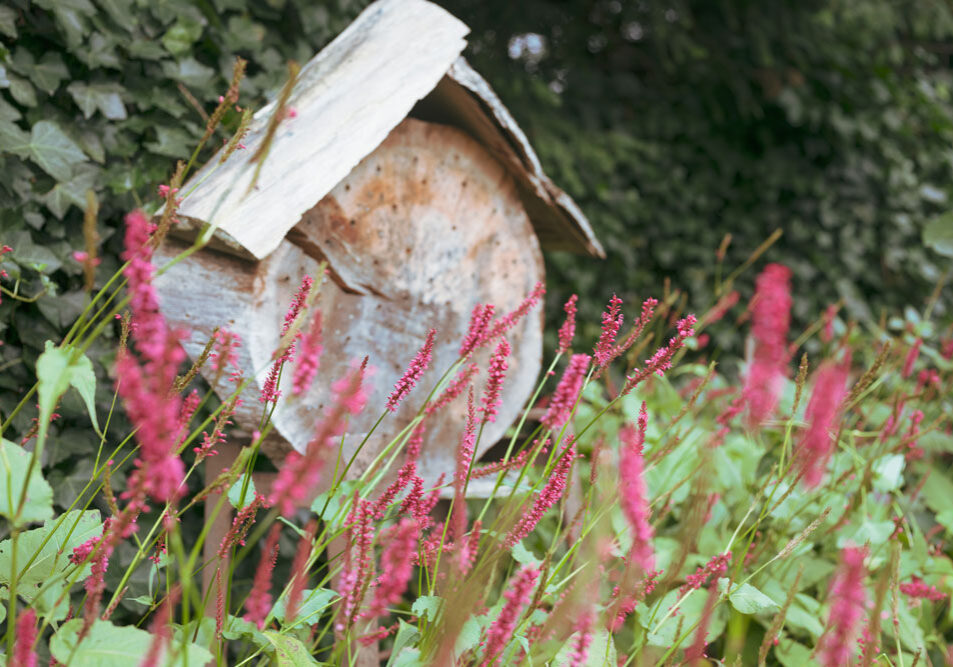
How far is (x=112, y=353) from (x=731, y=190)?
333 centimetres

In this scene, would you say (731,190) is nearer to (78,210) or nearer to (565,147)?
(565,147)

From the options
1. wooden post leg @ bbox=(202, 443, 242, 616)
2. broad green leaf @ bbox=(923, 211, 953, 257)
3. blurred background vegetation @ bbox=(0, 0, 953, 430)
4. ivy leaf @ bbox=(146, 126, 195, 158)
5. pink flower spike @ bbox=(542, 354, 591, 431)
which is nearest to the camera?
pink flower spike @ bbox=(542, 354, 591, 431)

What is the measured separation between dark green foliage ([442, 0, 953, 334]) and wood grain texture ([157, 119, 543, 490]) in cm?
153

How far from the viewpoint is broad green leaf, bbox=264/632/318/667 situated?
3.39ft

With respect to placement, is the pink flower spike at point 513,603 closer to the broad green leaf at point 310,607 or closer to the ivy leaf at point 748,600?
the broad green leaf at point 310,607

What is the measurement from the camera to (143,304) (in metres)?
0.75

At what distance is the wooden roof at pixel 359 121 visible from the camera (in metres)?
1.61

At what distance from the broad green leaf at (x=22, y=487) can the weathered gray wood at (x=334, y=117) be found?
681 millimetres

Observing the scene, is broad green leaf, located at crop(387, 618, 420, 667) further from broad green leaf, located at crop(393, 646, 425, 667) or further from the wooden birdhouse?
the wooden birdhouse

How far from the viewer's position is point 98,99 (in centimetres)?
202

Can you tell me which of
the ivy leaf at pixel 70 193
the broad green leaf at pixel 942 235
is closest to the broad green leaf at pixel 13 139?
the ivy leaf at pixel 70 193

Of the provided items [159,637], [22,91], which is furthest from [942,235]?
[159,637]

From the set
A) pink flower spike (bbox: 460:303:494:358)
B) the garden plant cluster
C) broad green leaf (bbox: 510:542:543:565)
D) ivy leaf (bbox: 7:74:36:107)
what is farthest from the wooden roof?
broad green leaf (bbox: 510:542:543:565)

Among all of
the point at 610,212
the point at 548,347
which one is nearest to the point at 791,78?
the point at 610,212
